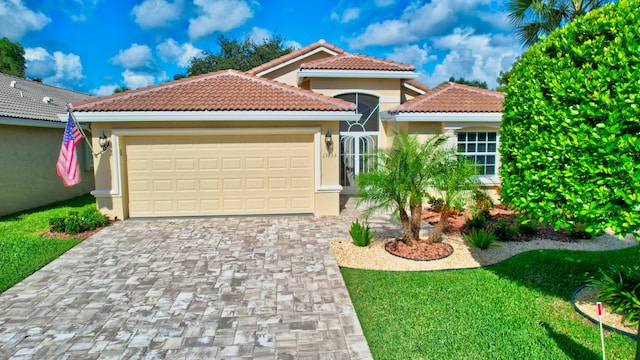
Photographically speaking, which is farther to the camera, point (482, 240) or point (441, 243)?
point (441, 243)

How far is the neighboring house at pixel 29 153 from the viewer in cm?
1270

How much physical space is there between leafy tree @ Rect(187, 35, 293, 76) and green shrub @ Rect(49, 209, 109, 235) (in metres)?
35.5

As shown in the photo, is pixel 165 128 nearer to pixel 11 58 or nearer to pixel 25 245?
pixel 25 245

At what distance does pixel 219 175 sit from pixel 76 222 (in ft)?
12.8

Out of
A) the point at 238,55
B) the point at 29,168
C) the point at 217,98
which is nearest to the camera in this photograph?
the point at 217,98

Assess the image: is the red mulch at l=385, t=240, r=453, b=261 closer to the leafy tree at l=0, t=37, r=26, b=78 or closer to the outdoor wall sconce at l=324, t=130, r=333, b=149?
the outdoor wall sconce at l=324, t=130, r=333, b=149

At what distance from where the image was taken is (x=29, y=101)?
15.8 meters

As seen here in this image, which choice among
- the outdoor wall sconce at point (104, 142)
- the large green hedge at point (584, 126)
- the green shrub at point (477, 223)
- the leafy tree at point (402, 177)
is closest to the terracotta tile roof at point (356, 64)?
the outdoor wall sconce at point (104, 142)

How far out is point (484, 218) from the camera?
10.3 metres

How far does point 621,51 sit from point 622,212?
185 centimetres

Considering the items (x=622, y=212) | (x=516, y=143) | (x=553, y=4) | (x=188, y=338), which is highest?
(x=553, y=4)

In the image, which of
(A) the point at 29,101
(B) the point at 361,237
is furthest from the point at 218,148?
(A) the point at 29,101

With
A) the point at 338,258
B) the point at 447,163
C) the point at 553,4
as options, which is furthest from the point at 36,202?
the point at 553,4

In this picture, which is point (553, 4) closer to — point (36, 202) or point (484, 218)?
point (484, 218)
